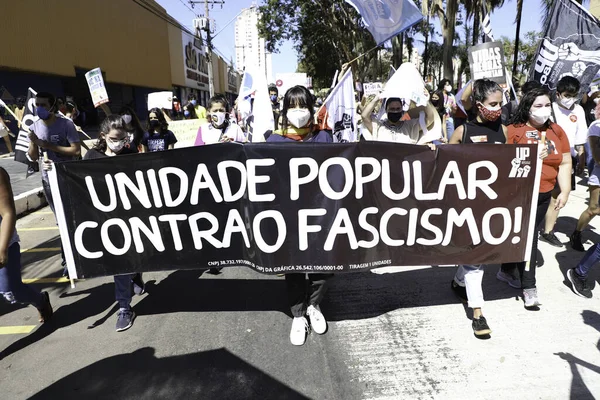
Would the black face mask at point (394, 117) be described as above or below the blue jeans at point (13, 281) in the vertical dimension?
above

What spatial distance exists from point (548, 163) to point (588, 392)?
168 centimetres

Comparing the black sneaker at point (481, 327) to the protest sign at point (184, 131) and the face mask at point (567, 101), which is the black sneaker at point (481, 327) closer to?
the face mask at point (567, 101)

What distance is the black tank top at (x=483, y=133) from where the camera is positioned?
10.6 feet

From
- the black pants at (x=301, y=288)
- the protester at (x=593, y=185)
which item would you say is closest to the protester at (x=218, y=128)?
the black pants at (x=301, y=288)

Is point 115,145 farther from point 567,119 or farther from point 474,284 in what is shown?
point 567,119

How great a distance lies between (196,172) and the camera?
3027 mm

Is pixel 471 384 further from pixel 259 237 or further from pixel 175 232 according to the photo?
pixel 175 232

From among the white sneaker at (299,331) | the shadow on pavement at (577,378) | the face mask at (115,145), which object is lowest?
the shadow on pavement at (577,378)

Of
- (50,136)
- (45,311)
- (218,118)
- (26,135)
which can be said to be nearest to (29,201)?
(26,135)

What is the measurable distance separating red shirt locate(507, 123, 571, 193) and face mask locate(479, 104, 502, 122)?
0.88 ft

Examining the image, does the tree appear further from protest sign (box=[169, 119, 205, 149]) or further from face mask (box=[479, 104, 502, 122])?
face mask (box=[479, 104, 502, 122])

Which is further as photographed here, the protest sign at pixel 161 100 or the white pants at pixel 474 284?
the protest sign at pixel 161 100

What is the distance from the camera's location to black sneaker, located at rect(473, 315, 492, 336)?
3059mm

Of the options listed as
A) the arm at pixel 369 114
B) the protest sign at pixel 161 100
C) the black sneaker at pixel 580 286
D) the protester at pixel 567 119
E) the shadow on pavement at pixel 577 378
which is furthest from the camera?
the protest sign at pixel 161 100
